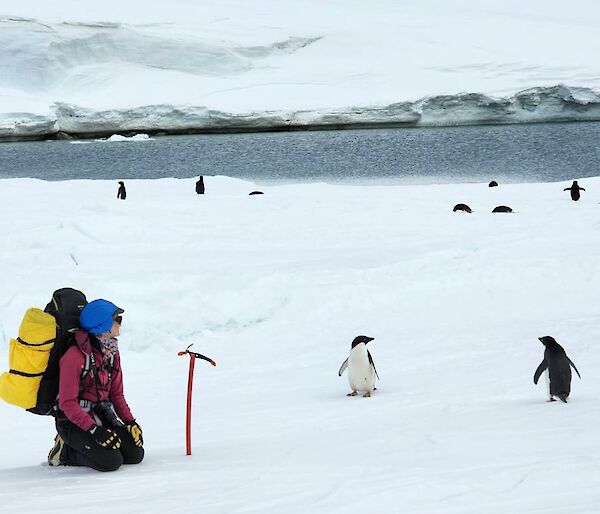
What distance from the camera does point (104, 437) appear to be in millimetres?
3881

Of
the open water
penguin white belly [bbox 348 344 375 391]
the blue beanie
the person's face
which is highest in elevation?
the open water

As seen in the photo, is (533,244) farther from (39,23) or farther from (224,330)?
(39,23)

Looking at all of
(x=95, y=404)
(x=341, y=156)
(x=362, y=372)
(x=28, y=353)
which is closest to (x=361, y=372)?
(x=362, y=372)

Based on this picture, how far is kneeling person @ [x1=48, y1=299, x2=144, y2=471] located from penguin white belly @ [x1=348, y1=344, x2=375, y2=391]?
1856 millimetres

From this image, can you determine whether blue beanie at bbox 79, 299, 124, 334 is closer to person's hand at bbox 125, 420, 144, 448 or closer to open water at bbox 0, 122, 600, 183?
person's hand at bbox 125, 420, 144, 448

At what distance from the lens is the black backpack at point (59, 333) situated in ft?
12.5

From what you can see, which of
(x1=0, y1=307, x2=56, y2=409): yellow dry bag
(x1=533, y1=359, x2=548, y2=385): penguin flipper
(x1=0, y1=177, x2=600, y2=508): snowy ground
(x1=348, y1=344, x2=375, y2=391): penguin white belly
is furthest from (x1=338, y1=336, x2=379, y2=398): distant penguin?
(x1=0, y1=307, x2=56, y2=409): yellow dry bag

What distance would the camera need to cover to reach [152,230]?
11352mm

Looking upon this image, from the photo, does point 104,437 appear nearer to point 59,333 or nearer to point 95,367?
point 95,367

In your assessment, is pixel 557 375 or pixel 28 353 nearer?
pixel 28 353

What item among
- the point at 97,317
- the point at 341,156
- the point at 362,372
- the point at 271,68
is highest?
the point at 271,68

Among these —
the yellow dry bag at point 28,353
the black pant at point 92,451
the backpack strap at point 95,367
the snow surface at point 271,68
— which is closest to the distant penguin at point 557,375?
the black pant at point 92,451

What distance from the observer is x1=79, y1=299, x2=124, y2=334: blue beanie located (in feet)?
12.5

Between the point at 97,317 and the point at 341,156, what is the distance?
3053 cm
